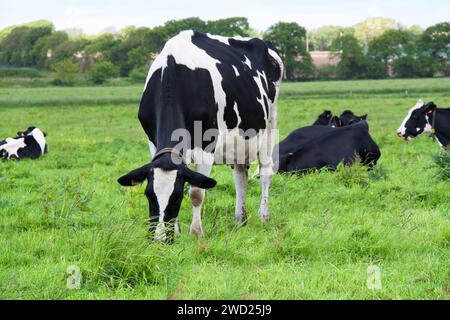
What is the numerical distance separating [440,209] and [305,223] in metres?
2.10

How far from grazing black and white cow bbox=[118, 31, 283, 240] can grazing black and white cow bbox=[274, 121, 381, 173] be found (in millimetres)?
2616

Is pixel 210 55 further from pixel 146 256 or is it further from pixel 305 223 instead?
pixel 146 256

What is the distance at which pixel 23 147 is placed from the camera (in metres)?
15.3

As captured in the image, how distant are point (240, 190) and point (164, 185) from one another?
8.51 feet

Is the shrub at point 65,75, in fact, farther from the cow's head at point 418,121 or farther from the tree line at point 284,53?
the cow's head at point 418,121

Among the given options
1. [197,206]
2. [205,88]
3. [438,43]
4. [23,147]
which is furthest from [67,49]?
[197,206]

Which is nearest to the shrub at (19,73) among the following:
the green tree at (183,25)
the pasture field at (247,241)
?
the green tree at (183,25)

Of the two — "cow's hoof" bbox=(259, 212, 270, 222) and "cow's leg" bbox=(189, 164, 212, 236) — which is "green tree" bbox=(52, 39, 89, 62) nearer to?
"cow's hoof" bbox=(259, 212, 270, 222)

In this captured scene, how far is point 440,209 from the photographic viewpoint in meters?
8.45

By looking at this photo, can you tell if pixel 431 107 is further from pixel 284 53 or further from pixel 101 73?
pixel 284 53

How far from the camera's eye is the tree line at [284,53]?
94169mm

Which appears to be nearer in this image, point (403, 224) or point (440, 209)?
point (403, 224)

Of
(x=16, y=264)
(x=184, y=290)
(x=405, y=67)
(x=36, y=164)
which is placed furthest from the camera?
(x=405, y=67)

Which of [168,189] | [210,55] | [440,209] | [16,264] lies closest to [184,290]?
[168,189]
